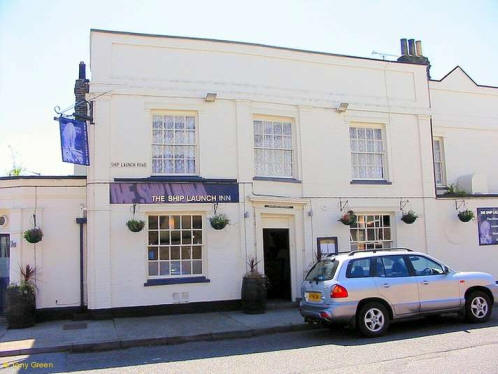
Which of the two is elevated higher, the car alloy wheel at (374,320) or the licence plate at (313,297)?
the licence plate at (313,297)

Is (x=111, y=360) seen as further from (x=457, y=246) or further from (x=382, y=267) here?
(x=457, y=246)

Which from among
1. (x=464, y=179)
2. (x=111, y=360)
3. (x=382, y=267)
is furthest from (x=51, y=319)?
(x=464, y=179)

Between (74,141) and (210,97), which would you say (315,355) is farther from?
(210,97)

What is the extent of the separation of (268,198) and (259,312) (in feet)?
10.1

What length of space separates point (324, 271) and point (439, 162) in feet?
30.7

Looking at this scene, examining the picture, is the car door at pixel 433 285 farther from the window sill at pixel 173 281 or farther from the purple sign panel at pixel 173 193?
the window sill at pixel 173 281

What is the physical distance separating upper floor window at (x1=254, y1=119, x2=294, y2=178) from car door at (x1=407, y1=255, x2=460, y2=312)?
5.11 metres

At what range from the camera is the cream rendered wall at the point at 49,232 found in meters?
12.7

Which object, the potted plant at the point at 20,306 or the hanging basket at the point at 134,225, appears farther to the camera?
the hanging basket at the point at 134,225

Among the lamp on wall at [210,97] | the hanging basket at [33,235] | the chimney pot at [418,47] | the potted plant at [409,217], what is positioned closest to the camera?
the hanging basket at [33,235]

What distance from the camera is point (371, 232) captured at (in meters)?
15.5

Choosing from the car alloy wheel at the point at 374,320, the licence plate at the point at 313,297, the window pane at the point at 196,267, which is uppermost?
the window pane at the point at 196,267

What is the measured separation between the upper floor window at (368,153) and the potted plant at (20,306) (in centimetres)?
957

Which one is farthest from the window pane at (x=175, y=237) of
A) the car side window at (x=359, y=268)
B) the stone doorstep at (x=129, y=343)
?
the car side window at (x=359, y=268)
